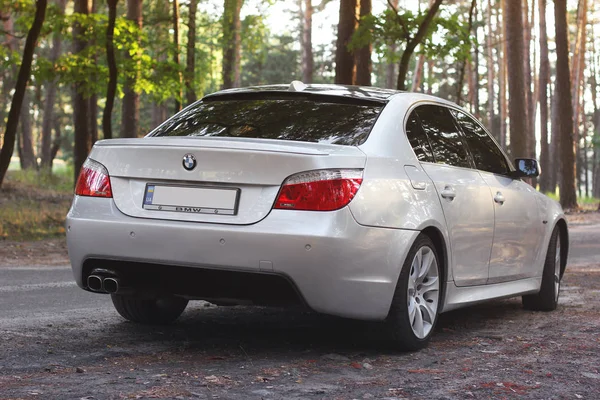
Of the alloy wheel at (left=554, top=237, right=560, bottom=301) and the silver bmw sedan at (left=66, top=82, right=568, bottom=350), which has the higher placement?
the silver bmw sedan at (left=66, top=82, right=568, bottom=350)

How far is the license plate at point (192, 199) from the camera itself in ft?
17.0

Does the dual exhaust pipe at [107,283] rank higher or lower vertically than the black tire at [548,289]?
higher

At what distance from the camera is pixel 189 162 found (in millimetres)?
5285

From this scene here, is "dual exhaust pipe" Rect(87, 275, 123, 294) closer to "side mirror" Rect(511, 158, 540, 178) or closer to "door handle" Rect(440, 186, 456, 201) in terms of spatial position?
"door handle" Rect(440, 186, 456, 201)

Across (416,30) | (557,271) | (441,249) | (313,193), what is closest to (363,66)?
(416,30)

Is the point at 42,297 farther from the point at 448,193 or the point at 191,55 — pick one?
the point at 191,55

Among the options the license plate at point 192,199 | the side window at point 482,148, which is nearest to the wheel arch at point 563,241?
the side window at point 482,148

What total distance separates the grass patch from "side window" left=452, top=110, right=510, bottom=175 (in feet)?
30.9

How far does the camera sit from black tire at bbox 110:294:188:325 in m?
6.59

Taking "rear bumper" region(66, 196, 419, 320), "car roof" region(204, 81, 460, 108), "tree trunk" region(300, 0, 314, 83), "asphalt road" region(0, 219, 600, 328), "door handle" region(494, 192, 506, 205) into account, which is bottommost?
"asphalt road" region(0, 219, 600, 328)

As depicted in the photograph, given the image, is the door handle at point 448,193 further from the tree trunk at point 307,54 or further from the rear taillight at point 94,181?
the tree trunk at point 307,54

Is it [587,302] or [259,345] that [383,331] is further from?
[587,302]

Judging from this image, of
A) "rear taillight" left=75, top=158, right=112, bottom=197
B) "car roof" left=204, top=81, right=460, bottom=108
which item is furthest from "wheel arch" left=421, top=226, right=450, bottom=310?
"rear taillight" left=75, top=158, right=112, bottom=197

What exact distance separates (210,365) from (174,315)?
1.69 meters
